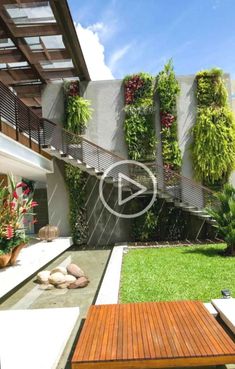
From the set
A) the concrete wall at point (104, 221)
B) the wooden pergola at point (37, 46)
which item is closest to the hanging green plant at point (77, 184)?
the concrete wall at point (104, 221)

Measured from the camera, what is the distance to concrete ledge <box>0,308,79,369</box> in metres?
3.18

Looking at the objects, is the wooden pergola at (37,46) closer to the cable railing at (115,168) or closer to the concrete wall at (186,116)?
the cable railing at (115,168)

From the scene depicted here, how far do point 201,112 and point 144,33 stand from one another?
161 inches

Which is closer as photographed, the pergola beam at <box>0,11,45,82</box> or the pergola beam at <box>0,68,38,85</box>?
the pergola beam at <box>0,11,45,82</box>

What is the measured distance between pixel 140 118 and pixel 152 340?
40.3ft

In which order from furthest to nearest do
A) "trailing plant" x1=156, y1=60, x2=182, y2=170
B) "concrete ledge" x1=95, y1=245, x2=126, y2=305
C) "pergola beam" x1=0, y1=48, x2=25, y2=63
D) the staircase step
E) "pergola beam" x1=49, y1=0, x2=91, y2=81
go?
"trailing plant" x1=156, y1=60, x2=182, y2=170 → the staircase step → "pergola beam" x1=0, y1=48, x2=25, y2=63 → "pergola beam" x1=49, y1=0, x2=91, y2=81 → "concrete ledge" x1=95, y1=245, x2=126, y2=305

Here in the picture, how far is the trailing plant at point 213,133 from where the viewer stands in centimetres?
1412

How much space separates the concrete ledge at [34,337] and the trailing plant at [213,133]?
10.9 meters

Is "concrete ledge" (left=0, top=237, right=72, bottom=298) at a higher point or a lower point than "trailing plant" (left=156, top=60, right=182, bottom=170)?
lower

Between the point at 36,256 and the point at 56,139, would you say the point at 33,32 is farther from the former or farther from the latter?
the point at 36,256

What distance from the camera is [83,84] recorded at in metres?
15.1

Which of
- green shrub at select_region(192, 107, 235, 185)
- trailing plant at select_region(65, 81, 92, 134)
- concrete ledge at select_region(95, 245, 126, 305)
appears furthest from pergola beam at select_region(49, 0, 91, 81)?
concrete ledge at select_region(95, 245, 126, 305)

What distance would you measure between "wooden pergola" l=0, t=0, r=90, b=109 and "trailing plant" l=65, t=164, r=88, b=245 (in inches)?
165

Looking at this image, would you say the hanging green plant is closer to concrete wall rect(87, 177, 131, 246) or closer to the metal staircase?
concrete wall rect(87, 177, 131, 246)
